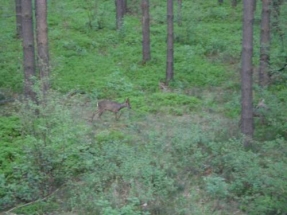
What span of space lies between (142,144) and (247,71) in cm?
341

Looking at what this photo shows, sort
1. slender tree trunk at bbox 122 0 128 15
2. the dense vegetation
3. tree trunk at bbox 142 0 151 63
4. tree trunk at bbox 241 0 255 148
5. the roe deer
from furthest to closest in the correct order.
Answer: slender tree trunk at bbox 122 0 128 15 < tree trunk at bbox 142 0 151 63 < the roe deer < tree trunk at bbox 241 0 255 148 < the dense vegetation

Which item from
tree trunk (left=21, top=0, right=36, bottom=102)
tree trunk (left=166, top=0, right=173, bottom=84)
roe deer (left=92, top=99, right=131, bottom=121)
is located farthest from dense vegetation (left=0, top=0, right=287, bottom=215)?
tree trunk (left=21, top=0, right=36, bottom=102)

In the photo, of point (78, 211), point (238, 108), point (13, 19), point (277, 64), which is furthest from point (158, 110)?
point (13, 19)

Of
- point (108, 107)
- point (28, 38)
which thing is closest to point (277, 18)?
point (108, 107)

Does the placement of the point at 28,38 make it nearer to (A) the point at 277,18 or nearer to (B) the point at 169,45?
(B) the point at 169,45

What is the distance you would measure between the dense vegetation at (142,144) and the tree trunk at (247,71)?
0.38 m

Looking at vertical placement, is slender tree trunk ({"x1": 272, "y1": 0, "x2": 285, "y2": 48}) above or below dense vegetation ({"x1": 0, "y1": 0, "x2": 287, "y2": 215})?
above

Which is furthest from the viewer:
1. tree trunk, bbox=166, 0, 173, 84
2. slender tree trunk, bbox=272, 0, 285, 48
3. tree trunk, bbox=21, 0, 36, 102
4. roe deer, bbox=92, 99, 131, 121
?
tree trunk, bbox=166, 0, 173, 84

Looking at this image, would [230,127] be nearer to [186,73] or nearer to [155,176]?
[155,176]

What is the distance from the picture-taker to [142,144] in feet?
46.5

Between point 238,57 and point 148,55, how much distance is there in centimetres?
437

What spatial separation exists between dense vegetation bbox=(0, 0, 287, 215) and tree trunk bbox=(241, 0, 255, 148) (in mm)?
382

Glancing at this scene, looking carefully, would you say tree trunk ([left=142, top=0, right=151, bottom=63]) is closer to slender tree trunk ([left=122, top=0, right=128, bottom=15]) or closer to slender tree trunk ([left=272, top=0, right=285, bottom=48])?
slender tree trunk ([left=272, top=0, right=285, bottom=48])

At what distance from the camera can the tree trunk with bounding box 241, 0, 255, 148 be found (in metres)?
14.0
